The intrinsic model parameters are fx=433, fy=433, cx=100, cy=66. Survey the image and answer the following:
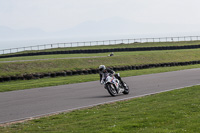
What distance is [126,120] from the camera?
33.7 feet

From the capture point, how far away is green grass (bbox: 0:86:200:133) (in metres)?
9.02

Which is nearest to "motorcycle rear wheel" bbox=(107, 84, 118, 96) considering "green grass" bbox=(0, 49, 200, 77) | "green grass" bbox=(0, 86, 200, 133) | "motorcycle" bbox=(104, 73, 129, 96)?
"motorcycle" bbox=(104, 73, 129, 96)

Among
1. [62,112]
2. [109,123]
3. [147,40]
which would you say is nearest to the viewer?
[109,123]

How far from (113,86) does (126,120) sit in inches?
277

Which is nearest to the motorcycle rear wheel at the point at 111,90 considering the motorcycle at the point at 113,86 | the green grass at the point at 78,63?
the motorcycle at the point at 113,86

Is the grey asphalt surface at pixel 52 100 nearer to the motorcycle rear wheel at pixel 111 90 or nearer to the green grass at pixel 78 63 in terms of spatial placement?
the motorcycle rear wheel at pixel 111 90

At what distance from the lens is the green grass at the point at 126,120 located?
9.02 meters

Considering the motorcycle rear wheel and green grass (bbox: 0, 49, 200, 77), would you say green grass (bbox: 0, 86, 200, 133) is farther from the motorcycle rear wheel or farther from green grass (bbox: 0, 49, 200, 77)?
green grass (bbox: 0, 49, 200, 77)

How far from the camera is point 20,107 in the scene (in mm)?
14562

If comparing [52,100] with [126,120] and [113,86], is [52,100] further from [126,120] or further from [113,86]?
[126,120]

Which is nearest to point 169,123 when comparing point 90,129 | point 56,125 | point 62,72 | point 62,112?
point 90,129

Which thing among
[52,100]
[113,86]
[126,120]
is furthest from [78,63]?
[126,120]

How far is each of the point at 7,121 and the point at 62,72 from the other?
64.3 ft

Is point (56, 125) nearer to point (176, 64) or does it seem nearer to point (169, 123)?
point (169, 123)
